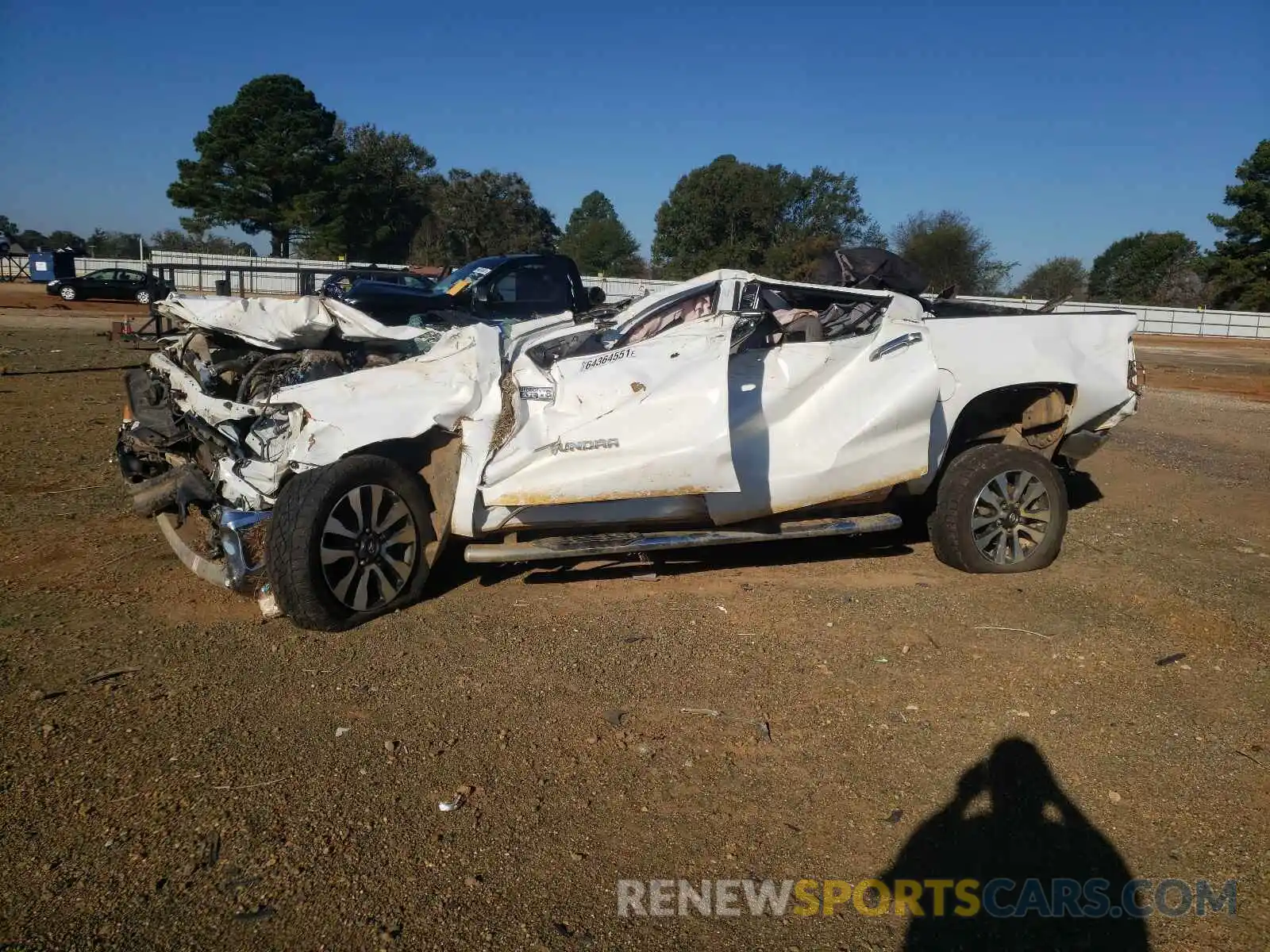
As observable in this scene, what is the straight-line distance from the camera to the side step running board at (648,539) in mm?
4727

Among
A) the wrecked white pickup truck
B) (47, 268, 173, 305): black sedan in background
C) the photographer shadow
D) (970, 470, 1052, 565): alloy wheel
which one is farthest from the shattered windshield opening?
(47, 268, 173, 305): black sedan in background

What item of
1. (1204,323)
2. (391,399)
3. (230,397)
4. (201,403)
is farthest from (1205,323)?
(201,403)

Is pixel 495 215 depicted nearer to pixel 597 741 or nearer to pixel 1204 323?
pixel 1204 323

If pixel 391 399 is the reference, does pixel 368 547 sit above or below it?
below

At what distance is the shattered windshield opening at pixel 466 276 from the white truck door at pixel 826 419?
656 centimetres

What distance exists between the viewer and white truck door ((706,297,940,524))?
4930 mm

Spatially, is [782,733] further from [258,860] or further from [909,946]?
[258,860]

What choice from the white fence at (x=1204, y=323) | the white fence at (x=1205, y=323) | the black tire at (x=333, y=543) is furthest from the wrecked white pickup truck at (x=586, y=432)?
the white fence at (x=1205, y=323)

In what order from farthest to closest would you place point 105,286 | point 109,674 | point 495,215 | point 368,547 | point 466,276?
1. point 495,215
2. point 105,286
3. point 466,276
4. point 368,547
5. point 109,674

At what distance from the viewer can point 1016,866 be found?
2.89 meters

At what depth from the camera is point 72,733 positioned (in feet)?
11.5

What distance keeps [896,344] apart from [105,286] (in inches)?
1470

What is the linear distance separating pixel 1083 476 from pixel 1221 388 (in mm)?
11213

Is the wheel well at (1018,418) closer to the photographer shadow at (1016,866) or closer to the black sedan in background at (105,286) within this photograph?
the photographer shadow at (1016,866)
